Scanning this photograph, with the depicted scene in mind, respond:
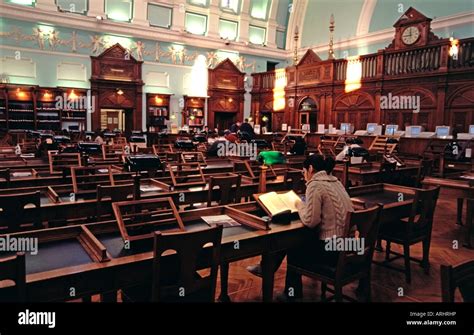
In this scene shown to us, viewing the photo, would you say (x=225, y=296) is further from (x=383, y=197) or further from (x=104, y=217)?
(x=383, y=197)

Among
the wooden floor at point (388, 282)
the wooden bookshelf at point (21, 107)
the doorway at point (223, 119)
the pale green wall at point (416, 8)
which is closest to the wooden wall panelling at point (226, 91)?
the doorway at point (223, 119)

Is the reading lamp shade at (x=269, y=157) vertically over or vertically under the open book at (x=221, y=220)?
over

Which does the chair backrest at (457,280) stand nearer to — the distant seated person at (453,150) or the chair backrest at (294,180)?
the chair backrest at (294,180)

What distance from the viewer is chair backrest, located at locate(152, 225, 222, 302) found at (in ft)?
7.57

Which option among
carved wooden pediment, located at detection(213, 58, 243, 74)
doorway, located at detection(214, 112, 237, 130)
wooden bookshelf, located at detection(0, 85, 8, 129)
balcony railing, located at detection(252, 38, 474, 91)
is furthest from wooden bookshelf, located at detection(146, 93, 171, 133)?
balcony railing, located at detection(252, 38, 474, 91)

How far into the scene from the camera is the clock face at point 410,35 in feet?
46.1

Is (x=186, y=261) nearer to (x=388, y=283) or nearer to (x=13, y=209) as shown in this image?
(x=13, y=209)

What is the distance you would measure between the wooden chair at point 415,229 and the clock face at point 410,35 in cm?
1170

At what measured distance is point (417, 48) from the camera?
521 inches

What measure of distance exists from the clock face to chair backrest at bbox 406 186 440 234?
1173cm

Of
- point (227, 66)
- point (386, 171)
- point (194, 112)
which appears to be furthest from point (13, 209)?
point (227, 66)

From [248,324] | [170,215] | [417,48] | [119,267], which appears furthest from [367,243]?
[417,48]

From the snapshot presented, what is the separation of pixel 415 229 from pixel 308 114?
14015 mm

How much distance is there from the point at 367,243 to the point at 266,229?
2.88 feet
